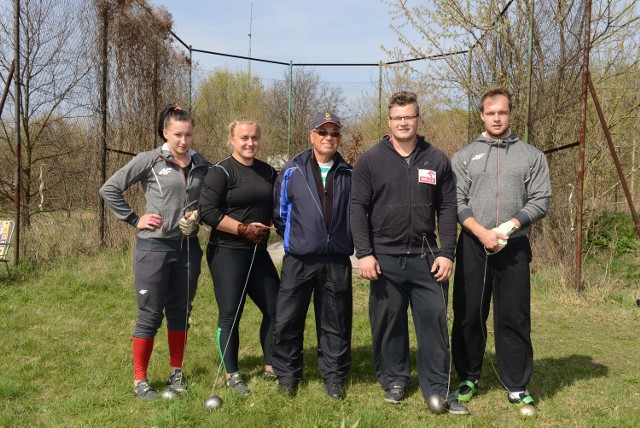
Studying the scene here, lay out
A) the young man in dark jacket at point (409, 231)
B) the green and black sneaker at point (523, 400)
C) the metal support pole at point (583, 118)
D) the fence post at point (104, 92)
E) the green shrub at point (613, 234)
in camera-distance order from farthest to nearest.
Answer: the fence post at point (104, 92), the green shrub at point (613, 234), the metal support pole at point (583, 118), the green and black sneaker at point (523, 400), the young man in dark jacket at point (409, 231)

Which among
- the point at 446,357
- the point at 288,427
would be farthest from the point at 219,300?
the point at 446,357

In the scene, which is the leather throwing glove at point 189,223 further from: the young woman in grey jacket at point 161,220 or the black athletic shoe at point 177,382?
the black athletic shoe at point 177,382

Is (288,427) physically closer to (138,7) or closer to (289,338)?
(289,338)

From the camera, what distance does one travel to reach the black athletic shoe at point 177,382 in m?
3.87

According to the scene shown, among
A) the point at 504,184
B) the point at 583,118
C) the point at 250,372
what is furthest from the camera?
the point at 583,118

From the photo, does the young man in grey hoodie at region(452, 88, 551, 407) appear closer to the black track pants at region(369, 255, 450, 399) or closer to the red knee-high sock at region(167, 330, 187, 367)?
the black track pants at region(369, 255, 450, 399)

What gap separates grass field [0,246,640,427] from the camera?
11.3 ft

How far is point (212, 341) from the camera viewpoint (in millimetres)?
5148

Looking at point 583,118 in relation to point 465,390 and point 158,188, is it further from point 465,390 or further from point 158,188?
point 158,188

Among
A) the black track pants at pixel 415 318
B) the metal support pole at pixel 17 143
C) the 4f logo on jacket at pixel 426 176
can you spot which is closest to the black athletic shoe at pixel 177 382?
the black track pants at pixel 415 318

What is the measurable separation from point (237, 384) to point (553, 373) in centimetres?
244

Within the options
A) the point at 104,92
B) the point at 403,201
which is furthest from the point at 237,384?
the point at 104,92

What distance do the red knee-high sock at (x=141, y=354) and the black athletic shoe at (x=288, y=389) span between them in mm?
923

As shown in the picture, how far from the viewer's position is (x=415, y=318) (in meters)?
3.72
